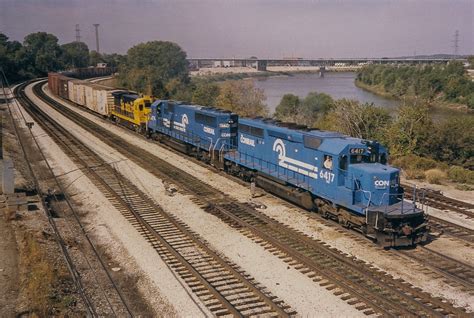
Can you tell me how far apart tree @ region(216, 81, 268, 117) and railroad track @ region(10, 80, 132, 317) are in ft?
106

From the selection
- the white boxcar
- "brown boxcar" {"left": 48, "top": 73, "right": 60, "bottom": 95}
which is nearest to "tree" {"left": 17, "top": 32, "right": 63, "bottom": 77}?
"brown boxcar" {"left": 48, "top": 73, "right": 60, "bottom": 95}

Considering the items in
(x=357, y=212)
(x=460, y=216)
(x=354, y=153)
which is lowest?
(x=460, y=216)

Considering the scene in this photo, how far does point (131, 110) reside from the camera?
132ft

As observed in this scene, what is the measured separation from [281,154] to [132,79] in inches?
2574

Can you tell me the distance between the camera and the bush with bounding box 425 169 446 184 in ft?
81.6

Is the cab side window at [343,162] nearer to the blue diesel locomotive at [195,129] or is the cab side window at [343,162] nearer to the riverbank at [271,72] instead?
the blue diesel locomotive at [195,129]

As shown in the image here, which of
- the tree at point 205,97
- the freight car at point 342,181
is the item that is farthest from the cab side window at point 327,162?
the tree at point 205,97

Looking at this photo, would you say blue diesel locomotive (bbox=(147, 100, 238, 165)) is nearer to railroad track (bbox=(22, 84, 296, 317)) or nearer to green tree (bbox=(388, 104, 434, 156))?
railroad track (bbox=(22, 84, 296, 317))

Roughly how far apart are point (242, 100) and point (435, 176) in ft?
117

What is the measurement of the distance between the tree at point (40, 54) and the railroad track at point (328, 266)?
99.2 meters

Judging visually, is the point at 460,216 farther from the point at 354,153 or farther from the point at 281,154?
the point at 281,154

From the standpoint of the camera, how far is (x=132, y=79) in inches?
3189

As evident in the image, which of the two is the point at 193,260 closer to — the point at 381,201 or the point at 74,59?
the point at 381,201

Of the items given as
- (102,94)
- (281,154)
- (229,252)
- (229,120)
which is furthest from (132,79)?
(229,252)
